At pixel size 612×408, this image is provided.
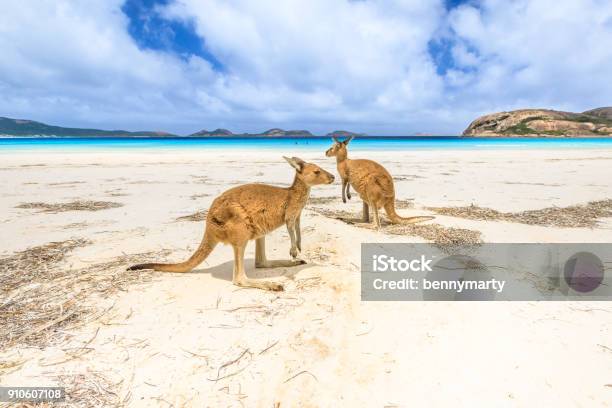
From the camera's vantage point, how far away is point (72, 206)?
7.29m

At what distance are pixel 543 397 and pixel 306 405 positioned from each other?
1.42 m

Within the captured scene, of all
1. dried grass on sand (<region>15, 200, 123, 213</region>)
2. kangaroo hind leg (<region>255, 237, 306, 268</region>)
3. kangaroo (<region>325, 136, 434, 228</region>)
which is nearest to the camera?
kangaroo hind leg (<region>255, 237, 306, 268</region>)

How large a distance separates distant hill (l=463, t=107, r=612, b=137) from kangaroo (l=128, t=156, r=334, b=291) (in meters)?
83.8

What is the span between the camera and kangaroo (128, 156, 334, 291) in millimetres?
3273

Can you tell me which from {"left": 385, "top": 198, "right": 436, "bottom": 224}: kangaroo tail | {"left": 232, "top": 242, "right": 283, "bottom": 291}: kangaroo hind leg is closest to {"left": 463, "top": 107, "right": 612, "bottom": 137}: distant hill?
{"left": 385, "top": 198, "right": 436, "bottom": 224}: kangaroo tail

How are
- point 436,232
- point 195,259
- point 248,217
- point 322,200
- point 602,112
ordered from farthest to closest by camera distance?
point 602,112 < point 322,200 < point 436,232 < point 195,259 < point 248,217

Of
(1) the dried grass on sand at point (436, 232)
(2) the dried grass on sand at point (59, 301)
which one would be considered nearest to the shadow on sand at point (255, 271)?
(2) the dried grass on sand at point (59, 301)

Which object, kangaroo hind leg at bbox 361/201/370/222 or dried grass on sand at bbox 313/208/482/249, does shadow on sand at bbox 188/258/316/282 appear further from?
kangaroo hind leg at bbox 361/201/370/222

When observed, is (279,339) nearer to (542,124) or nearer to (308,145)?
(308,145)

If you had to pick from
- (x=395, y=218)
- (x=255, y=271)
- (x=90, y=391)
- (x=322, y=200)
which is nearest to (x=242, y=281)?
(x=255, y=271)

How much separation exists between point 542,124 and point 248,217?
88401 millimetres

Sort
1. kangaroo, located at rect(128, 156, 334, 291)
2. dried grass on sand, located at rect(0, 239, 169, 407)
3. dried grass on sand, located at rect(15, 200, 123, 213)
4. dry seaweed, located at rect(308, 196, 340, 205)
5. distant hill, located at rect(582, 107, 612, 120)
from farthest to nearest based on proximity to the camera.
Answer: distant hill, located at rect(582, 107, 612, 120)
dry seaweed, located at rect(308, 196, 340, 205)
dried grass on sand, located at rect(15, 200, 123, 213)
kangaroo, located at rect(128, 156, 334, 291)
dried grass on sand, located at rect(0, 239, 169, 407)

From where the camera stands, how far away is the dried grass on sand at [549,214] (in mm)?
5781

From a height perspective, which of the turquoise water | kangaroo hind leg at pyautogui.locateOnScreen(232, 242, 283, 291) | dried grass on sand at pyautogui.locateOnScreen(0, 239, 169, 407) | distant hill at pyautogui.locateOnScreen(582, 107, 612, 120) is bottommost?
dried grass on sand at pyautogui.locateOnScreen(0, 239, 169, 407)
